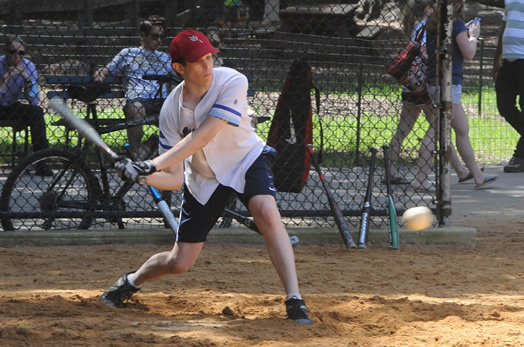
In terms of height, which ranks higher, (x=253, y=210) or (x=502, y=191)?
(x=253, y=210)

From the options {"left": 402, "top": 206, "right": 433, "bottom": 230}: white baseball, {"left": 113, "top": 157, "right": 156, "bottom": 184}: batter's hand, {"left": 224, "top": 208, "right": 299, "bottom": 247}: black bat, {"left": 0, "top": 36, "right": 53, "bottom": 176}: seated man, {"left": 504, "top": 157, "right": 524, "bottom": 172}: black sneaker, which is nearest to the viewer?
{"left": 113, "top": 157, "right": 156, "bottom": 184}: batter's hand

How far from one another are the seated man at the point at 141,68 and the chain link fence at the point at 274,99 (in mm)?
198

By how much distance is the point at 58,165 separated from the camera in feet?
24.6

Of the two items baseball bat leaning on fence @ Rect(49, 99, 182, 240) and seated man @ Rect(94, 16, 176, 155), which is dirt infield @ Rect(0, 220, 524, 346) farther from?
seated man @ Rect(94, 16, 176, 155)

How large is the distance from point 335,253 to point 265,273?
94 cm

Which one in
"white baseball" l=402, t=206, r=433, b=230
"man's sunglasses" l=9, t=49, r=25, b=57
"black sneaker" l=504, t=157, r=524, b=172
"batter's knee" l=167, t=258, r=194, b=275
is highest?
"man's sunglasses" l=9, t=49, r=25, b=57

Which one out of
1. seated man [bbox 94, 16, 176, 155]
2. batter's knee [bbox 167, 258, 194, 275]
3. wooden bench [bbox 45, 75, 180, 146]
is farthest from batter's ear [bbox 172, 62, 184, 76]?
seated man [bbox 94, 16, 176, 155]

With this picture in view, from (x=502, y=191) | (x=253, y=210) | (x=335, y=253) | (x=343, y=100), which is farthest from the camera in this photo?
(x=343, y=100)

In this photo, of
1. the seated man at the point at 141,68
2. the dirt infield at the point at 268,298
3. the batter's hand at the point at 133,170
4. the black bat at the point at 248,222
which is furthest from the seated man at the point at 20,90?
the batter's hand at the point at 133,170

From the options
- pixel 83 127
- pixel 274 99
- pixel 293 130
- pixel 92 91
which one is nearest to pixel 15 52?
pixel 92 91

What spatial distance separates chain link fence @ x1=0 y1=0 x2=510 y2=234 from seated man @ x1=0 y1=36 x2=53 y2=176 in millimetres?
138

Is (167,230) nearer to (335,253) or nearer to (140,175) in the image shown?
(335,253)

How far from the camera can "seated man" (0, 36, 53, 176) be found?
30.9ft

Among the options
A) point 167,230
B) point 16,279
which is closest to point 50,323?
point 16,279
